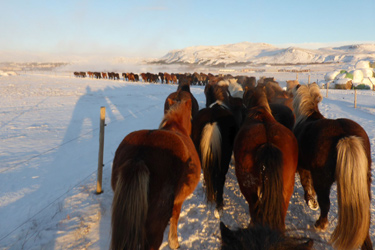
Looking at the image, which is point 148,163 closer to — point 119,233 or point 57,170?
point 119,233

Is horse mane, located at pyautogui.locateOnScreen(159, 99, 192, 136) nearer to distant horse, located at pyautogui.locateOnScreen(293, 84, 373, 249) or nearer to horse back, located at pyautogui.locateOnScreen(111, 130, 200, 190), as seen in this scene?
horse back, located at pyautogui.locateOnScreen(111, 130, 200, 190)

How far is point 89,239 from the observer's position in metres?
2.67

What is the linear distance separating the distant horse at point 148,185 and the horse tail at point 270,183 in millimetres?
733

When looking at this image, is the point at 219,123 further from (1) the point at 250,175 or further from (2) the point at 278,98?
(2) the point at 278,98

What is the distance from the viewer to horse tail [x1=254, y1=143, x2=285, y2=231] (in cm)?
219

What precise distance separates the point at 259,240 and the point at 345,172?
1.83 m

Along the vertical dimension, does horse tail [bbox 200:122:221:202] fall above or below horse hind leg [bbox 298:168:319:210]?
above

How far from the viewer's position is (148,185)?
5.69 feet

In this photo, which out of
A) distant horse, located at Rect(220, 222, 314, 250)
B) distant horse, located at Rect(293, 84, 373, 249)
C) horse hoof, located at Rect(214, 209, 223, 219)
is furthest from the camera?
horse hoof, located at Rect(214, 209, 223, 219)

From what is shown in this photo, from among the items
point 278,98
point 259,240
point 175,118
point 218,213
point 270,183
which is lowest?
point 218,213

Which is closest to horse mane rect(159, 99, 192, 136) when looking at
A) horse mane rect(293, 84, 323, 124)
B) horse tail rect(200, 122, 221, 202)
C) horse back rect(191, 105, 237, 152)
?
horse tail rect(200, 122, 221, 202)

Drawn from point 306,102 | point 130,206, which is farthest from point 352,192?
point 130,206

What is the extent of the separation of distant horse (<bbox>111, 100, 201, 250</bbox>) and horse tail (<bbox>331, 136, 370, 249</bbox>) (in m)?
1.65

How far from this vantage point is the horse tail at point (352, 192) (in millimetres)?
2287
